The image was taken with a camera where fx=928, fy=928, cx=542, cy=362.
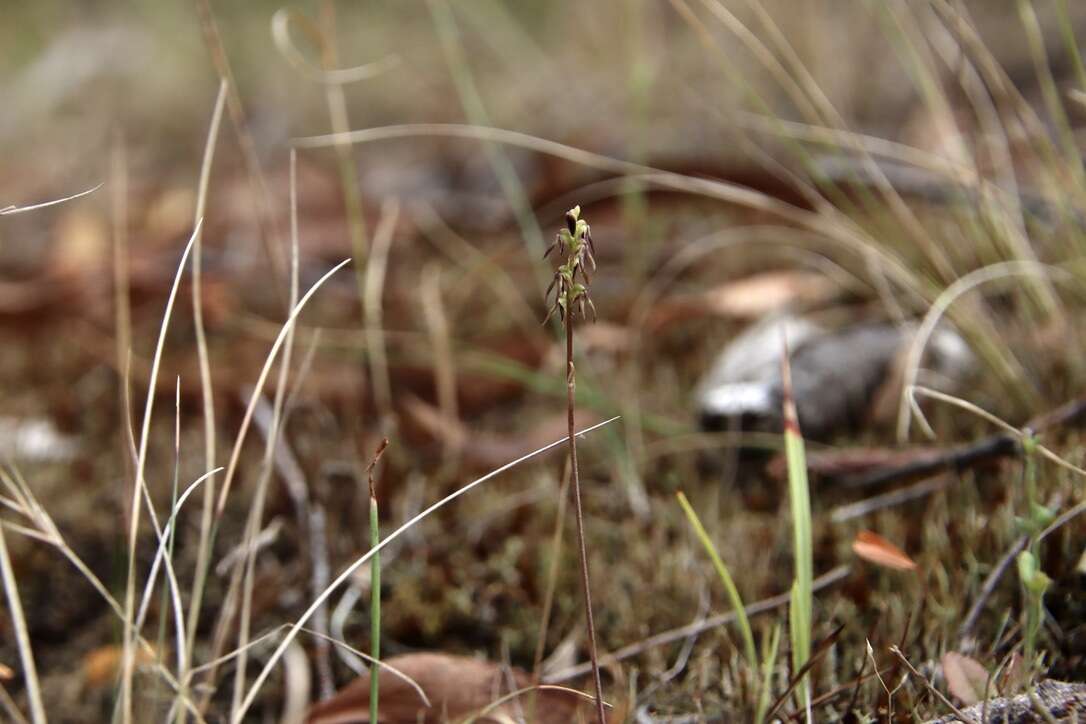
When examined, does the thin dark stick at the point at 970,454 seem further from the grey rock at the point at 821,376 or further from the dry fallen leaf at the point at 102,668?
the dry fallen leaf at the point at 102,668

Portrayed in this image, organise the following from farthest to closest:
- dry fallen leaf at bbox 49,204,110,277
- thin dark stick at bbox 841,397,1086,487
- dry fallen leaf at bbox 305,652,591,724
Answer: dry fallen leaf at bbox 49,204,110,277, thin dark stick at bbox 841,397,1086,487, dry fallen leaf at bbox 305,652,591,724

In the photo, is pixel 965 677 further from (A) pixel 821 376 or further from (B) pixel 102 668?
(B) pixel 102 668

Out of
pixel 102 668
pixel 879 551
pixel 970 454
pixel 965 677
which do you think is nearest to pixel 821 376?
pixel 970 454

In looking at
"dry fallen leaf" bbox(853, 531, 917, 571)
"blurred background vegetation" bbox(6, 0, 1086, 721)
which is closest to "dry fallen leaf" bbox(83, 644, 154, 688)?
"blurred background vegetation" bbox(6, 0, 1086, 721)

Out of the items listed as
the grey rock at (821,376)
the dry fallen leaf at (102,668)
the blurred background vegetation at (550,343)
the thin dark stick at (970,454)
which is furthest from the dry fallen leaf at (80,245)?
the thin dark stick at (970,454)

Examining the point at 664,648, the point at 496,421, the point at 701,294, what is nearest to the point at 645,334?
the point at 701,294

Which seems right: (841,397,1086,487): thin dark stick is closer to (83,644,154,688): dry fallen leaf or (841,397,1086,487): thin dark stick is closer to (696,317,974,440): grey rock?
(696,317,974,440): grey rock
